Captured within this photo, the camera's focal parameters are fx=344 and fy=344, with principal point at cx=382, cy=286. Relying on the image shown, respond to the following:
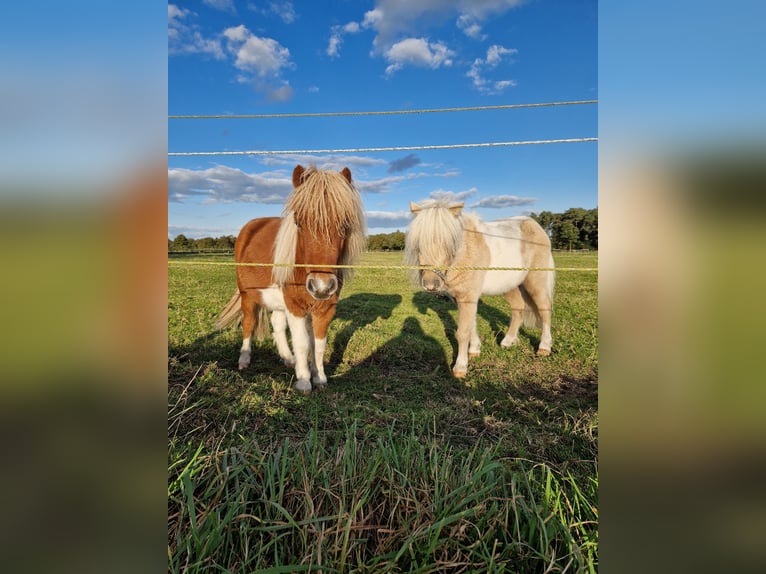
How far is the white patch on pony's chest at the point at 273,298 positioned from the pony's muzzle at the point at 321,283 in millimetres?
1037

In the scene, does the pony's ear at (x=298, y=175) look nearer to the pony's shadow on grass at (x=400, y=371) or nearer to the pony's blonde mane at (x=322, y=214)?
the pony's blonde mane at (x=322, y=214)

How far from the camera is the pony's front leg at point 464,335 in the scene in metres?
4.68

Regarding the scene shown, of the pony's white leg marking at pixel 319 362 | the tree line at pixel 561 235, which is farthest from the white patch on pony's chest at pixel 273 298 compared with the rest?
the tree line at pixel 561 235

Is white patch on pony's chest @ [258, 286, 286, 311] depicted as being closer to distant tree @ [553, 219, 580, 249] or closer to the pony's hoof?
the pony's hoof

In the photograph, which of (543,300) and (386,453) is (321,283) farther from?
(543,300)

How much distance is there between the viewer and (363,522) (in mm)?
1118

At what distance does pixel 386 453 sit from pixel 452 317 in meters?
7.28

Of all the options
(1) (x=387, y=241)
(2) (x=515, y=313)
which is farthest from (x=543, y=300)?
(1) (x=387, y=241)

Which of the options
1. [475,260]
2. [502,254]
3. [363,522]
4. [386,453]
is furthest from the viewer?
[502,254]

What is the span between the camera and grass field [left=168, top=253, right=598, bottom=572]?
1038 millimetres

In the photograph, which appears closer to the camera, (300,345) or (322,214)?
(322,214)

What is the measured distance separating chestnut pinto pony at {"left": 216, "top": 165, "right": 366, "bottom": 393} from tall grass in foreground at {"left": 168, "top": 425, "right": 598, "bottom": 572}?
1864 millimetres

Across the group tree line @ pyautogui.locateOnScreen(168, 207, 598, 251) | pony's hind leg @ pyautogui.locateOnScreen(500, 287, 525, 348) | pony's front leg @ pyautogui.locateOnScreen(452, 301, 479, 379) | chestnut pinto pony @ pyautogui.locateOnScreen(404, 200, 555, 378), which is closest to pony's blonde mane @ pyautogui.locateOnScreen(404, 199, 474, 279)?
chestnut pinto pony @ pyautogui.locateOnScreen(404, 200, 555, 378)
